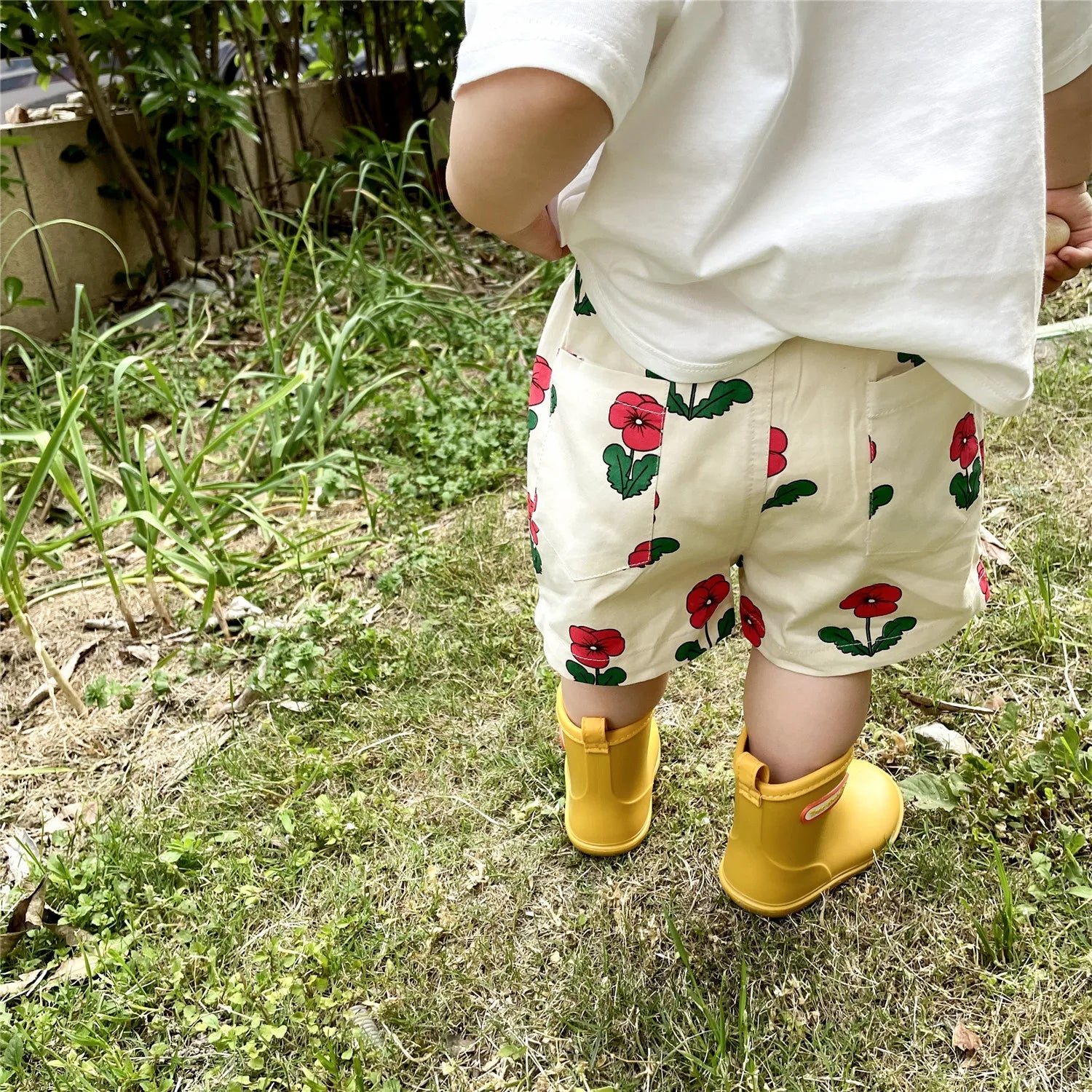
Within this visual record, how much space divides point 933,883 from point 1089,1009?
0.72ft

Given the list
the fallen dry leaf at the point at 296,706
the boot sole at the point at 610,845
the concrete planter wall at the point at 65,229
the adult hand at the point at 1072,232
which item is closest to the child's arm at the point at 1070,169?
the adult hand at the point at 1072,232

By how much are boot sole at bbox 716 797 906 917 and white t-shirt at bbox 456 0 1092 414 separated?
713 mm

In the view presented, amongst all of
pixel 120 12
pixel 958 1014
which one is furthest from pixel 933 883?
pixel 120 12

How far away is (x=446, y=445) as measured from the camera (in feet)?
7.52

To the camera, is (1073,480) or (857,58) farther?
(1073,480)

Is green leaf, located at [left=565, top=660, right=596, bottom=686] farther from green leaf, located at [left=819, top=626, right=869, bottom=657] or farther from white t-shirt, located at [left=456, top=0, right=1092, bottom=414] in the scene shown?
white t-shirt, located at [left=456, top=0, right=1092, bottom=414]

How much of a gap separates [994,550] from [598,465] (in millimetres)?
1117

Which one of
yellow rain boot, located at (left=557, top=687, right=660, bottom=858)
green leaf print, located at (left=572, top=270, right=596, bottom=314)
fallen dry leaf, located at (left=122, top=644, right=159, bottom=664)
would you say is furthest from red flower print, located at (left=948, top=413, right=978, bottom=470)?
fallen dry leaf, located at (left=122, top=644, right=159, bottom=664)

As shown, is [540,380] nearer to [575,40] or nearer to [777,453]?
[777,453]

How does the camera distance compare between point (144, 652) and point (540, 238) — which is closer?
point (540, 238)

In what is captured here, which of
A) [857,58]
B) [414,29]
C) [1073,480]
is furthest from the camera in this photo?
[414,29]

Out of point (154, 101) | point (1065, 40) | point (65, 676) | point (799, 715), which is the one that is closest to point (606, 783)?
point (799, 715)

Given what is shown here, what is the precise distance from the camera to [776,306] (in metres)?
0.83

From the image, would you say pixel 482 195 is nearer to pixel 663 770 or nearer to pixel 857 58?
pixel 857 58
